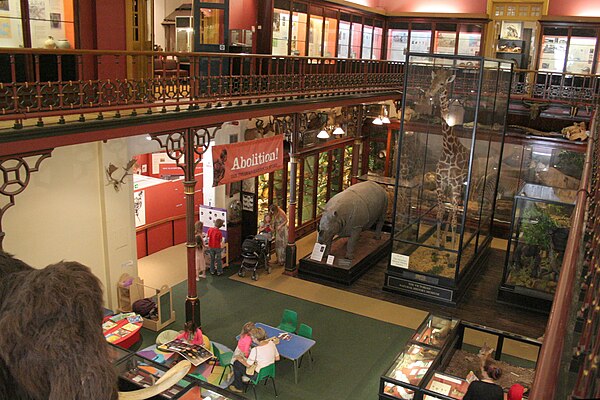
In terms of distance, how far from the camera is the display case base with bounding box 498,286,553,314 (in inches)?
480

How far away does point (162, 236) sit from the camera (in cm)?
1544

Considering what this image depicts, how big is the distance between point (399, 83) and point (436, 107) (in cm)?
688

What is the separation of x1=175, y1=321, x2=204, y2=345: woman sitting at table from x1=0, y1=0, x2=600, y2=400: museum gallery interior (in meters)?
0.11

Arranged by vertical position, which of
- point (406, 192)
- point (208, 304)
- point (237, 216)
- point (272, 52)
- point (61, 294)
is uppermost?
point (272, 52)

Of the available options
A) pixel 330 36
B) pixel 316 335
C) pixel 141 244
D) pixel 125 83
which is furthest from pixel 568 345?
pixel 330 36

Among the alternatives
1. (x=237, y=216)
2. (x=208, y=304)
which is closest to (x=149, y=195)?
(x=237, y=216)

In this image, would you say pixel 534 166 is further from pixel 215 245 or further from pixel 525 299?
pixel 215 245

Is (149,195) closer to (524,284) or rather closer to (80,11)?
(80,11)

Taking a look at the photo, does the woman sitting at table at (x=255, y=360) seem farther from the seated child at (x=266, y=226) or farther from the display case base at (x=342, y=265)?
the seated child at (x=266, y=226)

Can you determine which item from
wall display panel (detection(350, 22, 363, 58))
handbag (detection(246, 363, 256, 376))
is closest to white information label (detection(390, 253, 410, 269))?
handbag (detection(246, 363, 256, 376))

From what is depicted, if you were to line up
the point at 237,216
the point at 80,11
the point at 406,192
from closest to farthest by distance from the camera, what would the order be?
the point at 80,11 → the point at 406,192 → the point at 237,216

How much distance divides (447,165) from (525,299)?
11.4 feet

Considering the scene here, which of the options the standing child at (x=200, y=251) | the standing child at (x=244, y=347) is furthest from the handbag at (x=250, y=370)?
the standing child at (x=200, y=251)

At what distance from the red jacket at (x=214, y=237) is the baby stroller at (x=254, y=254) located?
625 millimetres
